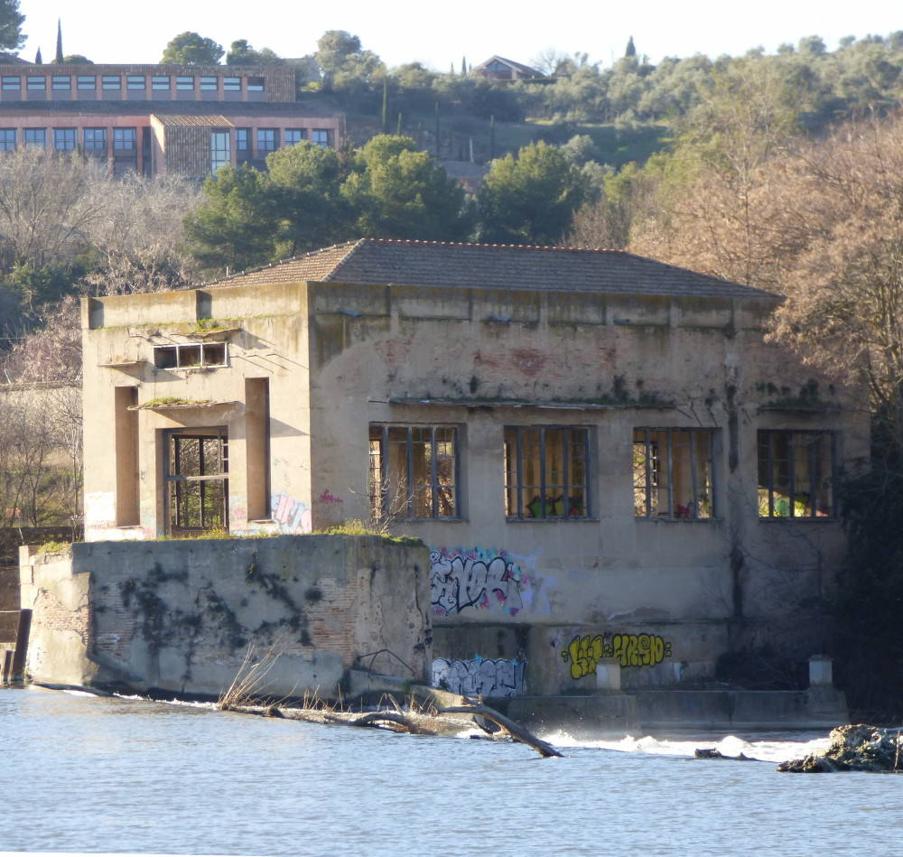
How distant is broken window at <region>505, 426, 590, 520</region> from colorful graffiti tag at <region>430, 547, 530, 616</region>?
1229 millimetres

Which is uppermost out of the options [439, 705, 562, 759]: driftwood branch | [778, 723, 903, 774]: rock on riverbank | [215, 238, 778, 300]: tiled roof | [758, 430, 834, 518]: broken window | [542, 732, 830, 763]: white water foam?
[215, 238, 778, 300]: tiled roof

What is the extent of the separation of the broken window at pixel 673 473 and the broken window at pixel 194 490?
8634mm

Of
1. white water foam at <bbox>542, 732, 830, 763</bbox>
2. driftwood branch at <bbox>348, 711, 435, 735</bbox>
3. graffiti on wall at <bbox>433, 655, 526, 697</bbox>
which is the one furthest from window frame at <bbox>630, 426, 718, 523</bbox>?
driftwood branch at <bbox>348, 711, 435, 735</bbox>

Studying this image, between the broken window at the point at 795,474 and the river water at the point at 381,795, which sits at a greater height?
the broken window at the point at 795,474

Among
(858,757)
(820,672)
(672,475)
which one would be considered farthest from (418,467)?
(858,757)

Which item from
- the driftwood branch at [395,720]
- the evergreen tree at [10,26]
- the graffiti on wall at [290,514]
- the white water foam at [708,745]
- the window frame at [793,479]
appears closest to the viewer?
the driftwood branch at [395,720]

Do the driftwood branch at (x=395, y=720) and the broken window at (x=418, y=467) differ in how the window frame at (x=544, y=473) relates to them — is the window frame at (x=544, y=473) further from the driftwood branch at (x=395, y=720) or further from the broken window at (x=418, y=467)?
the driftwood branch at (x=395, y=720)

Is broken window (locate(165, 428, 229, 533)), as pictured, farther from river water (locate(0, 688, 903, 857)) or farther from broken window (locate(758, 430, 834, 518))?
broken window (locate(758, 430, 834, 518))

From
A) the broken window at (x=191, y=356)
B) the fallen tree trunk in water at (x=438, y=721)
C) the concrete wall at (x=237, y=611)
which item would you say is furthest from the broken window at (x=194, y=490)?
the fallen tree trunk in water at (x=438, y=721)

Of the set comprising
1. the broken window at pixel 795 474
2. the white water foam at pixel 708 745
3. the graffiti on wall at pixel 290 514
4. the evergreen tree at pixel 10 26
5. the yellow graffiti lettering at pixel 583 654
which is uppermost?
the evergreen tree at pixel 10 26

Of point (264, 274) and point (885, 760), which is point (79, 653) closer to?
point (264, 274)

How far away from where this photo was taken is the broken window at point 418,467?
41.7 metres

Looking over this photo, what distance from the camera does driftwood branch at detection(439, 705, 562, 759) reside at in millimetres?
32625

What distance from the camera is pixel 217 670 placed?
36.8m
